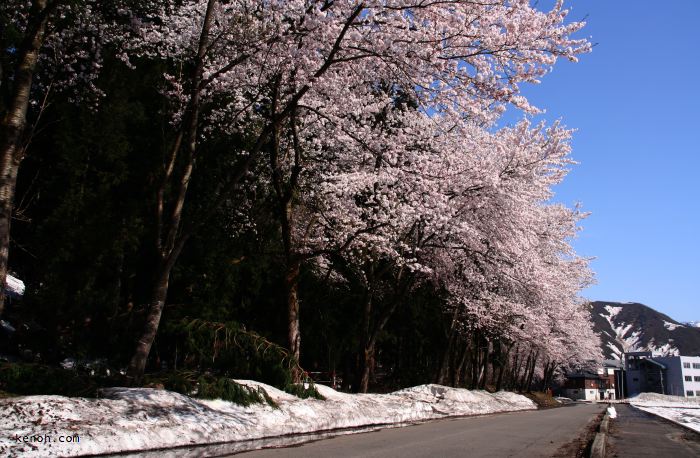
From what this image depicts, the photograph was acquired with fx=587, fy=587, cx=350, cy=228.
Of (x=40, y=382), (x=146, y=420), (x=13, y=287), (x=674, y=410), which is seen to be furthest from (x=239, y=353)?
(x=674, y=410)

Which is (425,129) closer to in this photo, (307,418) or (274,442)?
(307,418)

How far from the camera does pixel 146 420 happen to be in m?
8.02

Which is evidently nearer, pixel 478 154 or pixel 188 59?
pixel 188 59

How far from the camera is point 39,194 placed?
13.4 m

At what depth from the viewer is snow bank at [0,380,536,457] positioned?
661 cm

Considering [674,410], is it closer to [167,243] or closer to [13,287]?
[167,243]

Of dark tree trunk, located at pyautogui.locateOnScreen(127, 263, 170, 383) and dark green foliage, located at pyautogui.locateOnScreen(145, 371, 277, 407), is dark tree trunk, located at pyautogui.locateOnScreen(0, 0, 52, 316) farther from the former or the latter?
dark green foliage, located at pyautogui.locateOnScreen(145, 371, 277, 407)

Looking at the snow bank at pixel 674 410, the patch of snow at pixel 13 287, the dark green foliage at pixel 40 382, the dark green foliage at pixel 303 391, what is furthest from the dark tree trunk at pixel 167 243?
the snow bank at pixel 674 410

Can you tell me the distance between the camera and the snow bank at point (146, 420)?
6.61m

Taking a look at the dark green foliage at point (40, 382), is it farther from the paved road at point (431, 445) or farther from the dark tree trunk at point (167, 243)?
the paved road at point (431, 445)

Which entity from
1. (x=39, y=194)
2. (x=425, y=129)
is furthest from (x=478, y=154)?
(x=39, y=194)

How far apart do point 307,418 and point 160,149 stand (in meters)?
8.68

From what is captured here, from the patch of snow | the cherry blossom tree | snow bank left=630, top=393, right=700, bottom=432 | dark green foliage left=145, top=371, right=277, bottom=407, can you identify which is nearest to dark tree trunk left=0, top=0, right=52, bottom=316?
the cherry blossom tree

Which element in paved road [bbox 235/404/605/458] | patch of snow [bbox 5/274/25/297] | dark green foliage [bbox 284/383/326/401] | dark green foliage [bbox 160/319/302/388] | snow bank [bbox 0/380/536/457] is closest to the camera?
snow bank [bbox 0/380/536/457]
